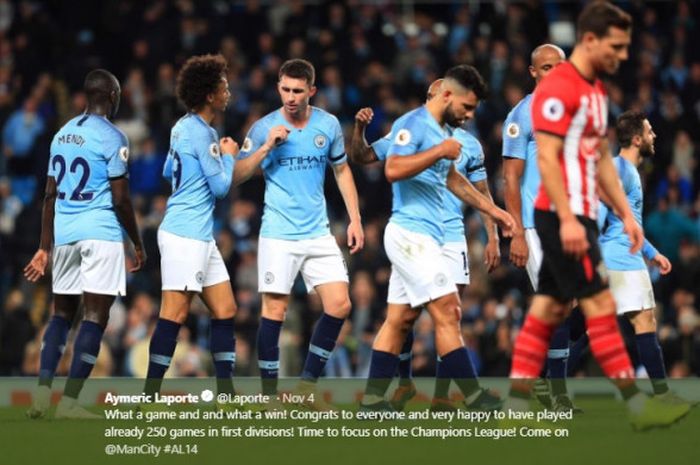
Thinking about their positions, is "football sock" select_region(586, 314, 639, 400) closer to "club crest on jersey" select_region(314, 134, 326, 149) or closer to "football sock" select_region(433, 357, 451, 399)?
"football sock" select_region(433, 357, 451, 399)

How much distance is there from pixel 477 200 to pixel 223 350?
2142 mm

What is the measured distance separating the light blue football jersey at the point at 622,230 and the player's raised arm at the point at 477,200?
139 centimetres

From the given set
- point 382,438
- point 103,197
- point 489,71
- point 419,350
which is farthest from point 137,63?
point 382,438

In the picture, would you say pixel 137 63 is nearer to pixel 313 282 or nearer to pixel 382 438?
pixel 313 282

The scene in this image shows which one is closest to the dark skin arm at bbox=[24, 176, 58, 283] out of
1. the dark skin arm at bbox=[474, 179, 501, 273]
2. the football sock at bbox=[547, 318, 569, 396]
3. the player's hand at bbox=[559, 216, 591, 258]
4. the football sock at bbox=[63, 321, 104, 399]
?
the football sock at bbox=[63, 321, 104, 399]

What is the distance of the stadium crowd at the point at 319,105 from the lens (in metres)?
18.2

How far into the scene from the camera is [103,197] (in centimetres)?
1150

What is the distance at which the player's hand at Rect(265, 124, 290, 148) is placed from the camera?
11.5 meters

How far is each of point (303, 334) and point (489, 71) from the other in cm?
527

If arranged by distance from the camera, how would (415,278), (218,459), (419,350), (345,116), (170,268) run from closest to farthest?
(218,459) → (415,278) → (170,268) → (419,350) → (345,116)

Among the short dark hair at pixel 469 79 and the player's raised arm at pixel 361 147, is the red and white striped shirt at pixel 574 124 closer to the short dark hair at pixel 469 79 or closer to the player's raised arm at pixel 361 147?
the short dark hair at pixel 469 79

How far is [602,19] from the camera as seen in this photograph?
9.20 meters

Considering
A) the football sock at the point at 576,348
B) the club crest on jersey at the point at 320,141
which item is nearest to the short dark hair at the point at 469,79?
the club crest on jersey at the point at 320,141

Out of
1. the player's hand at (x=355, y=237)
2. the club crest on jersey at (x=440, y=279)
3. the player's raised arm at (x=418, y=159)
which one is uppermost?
the player's raised arm at (x=418, y=159)
